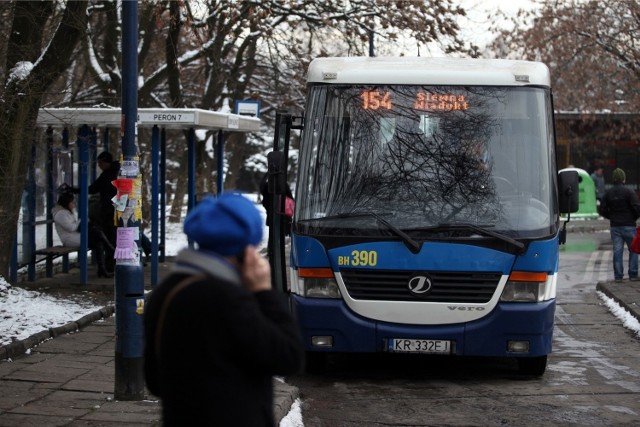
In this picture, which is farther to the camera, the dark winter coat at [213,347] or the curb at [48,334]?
the curb at [48,334]

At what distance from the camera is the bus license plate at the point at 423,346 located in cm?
911

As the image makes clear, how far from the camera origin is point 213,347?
343 cm

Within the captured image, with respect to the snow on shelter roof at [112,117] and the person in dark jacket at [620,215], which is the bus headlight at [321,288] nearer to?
the snow on shelter roof at [112,117]

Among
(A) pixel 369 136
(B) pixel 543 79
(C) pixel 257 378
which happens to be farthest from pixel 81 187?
(C) pixel 257 378

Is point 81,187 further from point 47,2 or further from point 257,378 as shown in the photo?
point 257,378

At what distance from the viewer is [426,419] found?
7.98 m

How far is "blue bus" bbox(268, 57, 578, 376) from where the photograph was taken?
9070mm

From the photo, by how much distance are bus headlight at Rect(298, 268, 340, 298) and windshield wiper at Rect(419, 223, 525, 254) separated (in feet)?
2.82

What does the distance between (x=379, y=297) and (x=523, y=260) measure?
120cm

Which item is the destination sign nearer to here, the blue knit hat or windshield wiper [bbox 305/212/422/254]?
windshield wiper [bbox 305/212/422/254]

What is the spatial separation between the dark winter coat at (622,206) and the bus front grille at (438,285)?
8.85m

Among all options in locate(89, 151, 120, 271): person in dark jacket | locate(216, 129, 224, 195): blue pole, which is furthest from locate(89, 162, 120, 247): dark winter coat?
locate(216, 129, 224, 195): blue pole

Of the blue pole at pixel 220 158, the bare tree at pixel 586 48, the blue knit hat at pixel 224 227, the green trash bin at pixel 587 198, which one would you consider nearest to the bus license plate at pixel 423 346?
the blue knit hat at pixel 224 227

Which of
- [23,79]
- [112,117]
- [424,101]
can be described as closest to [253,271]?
[424,101]
